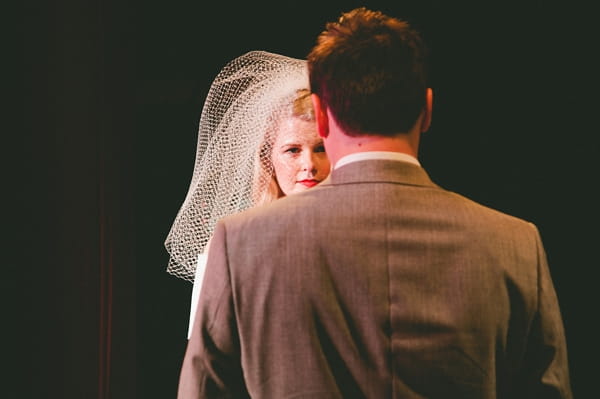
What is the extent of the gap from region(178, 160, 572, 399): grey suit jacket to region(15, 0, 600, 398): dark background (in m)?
0.83

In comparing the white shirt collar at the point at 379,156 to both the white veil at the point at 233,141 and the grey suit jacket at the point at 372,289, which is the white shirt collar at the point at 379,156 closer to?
the grey suit jacket at the point at 372,289

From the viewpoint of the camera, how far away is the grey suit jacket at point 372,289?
0.78 m

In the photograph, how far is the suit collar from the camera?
31.9 inches

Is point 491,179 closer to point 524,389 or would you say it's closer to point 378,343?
point 524,389

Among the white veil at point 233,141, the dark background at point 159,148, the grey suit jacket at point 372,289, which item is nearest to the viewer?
the grey suit jacket at point 372,289

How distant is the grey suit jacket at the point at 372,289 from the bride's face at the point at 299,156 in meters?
0.71

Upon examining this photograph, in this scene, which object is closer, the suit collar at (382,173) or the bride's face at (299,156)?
the suit collar at (382,173)

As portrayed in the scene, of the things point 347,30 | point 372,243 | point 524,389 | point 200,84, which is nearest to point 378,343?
point 372,243

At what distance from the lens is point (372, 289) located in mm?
783

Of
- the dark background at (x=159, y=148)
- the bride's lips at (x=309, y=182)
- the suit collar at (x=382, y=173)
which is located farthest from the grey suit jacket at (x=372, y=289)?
the dark background at (x=159, y=148)

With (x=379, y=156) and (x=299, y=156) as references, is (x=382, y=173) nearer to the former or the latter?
(x=379, y=156)

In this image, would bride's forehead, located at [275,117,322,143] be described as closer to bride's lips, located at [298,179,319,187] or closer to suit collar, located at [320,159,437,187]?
bride's lips, located at [298,179,319,187]

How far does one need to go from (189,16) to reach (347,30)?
3.86 feet

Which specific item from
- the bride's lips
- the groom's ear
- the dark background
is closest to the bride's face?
the bride's lips
